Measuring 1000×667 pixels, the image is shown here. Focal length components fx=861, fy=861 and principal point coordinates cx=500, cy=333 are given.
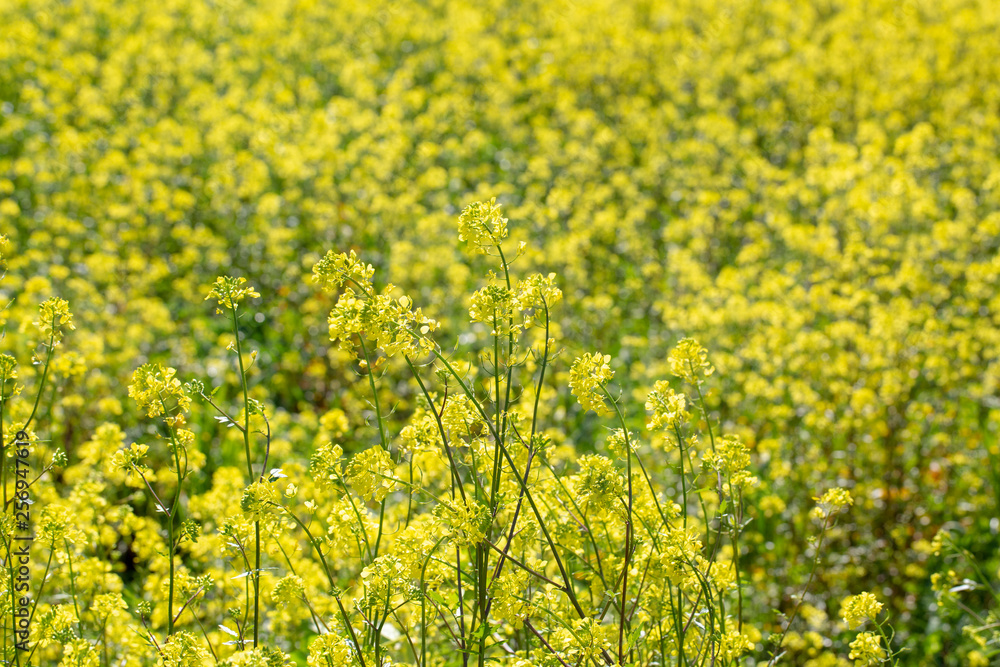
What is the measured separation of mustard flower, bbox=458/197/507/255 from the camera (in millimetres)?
1955

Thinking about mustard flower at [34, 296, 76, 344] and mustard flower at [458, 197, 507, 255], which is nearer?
mustard flower at [458, 197, 507, 255]

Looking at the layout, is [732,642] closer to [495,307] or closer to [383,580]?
[383,580]

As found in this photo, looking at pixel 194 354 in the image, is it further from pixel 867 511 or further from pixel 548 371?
pixel 867 511

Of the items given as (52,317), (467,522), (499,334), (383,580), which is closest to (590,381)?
(499,334)

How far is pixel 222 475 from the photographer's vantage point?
3496 mm

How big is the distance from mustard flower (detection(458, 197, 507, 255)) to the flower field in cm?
1

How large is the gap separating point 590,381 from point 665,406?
290 mm

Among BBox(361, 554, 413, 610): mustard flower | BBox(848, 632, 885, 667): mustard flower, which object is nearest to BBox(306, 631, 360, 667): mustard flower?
BBox(361, 554, 413, 610): mustard flower

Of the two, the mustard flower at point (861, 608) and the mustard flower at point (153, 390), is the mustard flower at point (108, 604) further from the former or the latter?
the mustard flower at point (861, 608)

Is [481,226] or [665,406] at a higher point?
[481,226]

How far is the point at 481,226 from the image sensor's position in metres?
1.96

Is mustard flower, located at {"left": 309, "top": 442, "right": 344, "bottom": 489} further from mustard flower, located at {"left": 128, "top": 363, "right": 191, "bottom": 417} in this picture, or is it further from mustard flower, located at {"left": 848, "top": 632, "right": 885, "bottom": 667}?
mustard flower, located at {"left": 848, "top": 632, "right": 885, "bottom": 667}

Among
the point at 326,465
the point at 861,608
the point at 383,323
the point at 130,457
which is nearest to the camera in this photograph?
the point at 383,323

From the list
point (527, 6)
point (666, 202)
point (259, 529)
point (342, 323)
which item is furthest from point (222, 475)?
point (527, 6)
